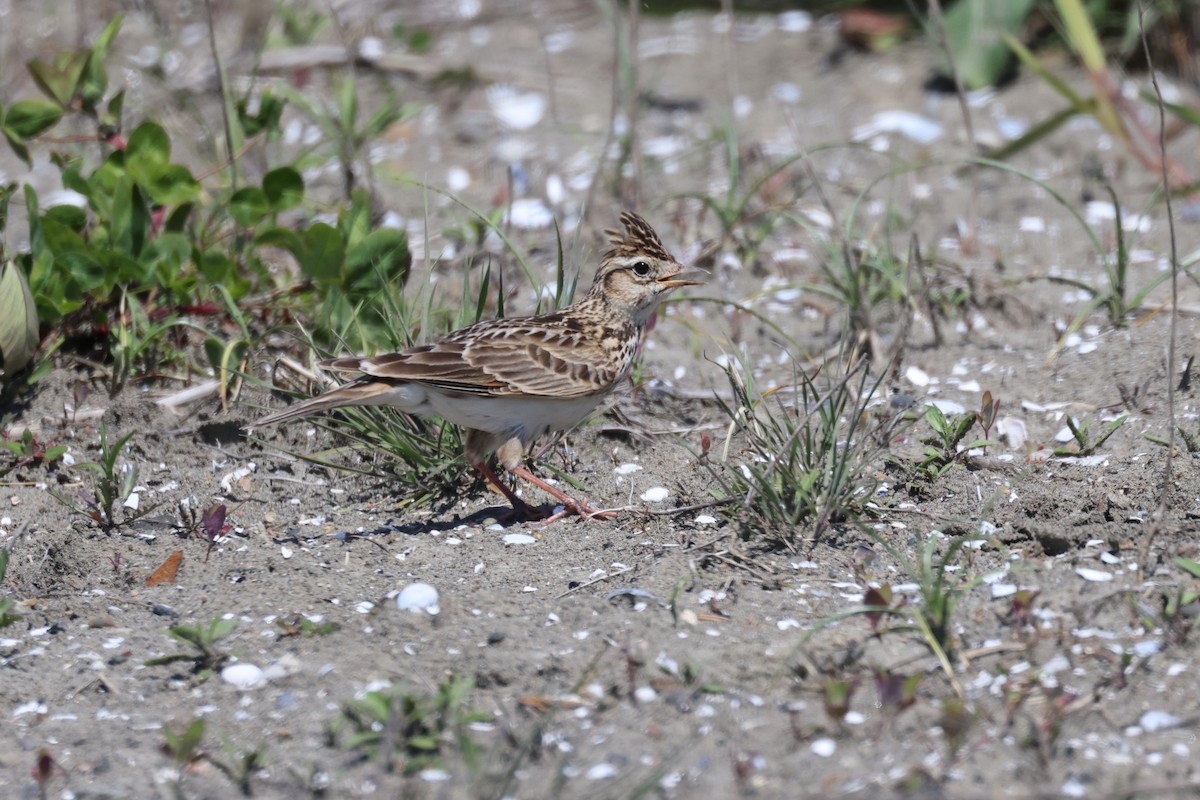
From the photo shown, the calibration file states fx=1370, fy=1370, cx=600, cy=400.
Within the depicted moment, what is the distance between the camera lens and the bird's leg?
4.95 m

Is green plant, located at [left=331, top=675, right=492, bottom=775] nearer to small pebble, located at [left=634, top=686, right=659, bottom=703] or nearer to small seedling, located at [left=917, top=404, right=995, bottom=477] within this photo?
small pebble, located at [left=634, top=686, right=659, bottom=703]

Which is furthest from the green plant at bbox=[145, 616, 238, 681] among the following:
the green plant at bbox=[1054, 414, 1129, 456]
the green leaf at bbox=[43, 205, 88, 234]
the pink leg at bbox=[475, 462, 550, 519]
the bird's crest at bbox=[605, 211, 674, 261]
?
the green plant at bbox=[1054, 414, 1129, 456]

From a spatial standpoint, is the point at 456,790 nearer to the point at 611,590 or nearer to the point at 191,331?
the point at 611,590

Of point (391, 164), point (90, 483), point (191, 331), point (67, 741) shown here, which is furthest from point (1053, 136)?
point (67, 741)

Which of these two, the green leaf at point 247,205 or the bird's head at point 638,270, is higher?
the green leaf at point 247,205

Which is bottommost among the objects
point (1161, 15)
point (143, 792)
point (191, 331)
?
point (143, 792)

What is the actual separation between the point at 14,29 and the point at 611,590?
776cm

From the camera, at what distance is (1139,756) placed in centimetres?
338

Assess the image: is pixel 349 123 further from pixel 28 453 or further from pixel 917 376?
pixel 917 376

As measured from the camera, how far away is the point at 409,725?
3.53m

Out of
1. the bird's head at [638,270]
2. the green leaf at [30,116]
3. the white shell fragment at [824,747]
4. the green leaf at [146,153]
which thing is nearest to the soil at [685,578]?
the white shell fragment at [824,747]

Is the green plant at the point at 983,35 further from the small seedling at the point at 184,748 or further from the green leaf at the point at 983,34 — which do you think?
the small seedling at the point at 184,748

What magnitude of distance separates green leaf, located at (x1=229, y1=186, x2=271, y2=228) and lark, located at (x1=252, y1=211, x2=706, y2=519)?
134 cm

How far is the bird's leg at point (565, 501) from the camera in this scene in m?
4.95
